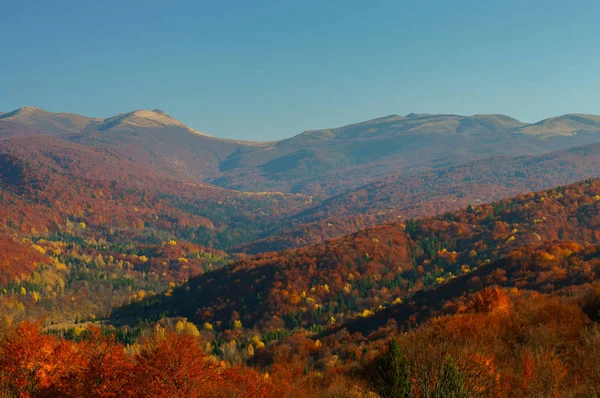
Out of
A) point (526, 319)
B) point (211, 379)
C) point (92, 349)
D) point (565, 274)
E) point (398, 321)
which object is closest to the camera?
point (211, 379)

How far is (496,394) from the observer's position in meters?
48.6

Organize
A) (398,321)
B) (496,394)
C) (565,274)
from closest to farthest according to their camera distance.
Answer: (496,394) → (565,274) → (398,321)

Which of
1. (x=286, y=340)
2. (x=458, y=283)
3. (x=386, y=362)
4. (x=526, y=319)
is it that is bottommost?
(x=286, y=340)

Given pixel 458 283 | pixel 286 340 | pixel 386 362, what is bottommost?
pixel 286 340

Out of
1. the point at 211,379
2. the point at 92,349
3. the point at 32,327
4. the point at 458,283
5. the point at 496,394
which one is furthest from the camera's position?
the point at 458,283

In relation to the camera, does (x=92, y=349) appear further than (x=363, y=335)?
No

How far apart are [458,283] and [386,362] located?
486 feet

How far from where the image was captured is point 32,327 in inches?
3258

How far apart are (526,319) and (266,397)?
42.2 metres

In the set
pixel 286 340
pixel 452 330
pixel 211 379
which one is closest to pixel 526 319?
pixel 452 330

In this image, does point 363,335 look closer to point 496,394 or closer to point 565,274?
point 565,274

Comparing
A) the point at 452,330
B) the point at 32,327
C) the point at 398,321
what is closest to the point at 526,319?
the point at 452,330

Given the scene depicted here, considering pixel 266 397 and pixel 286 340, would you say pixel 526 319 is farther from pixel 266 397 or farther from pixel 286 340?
pixel 286 340

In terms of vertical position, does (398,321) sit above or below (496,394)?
below
